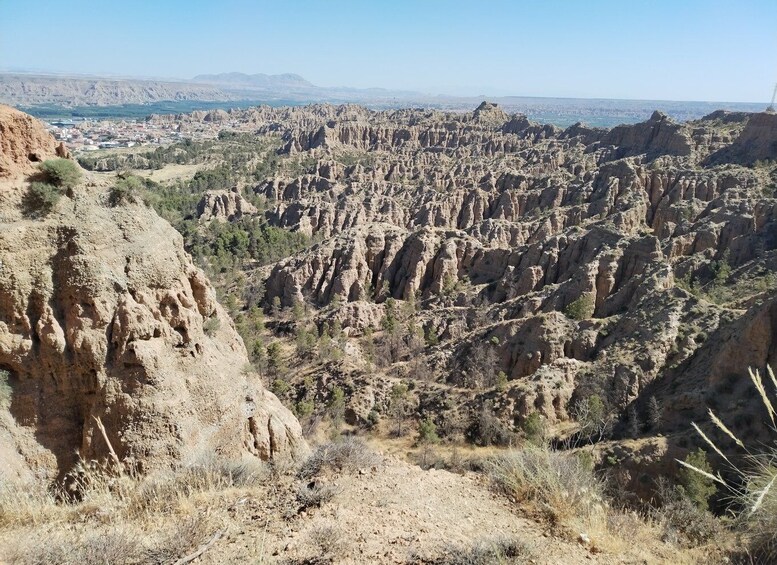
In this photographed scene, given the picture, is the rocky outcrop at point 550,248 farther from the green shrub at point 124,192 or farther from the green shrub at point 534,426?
the green shrub at point 124,192

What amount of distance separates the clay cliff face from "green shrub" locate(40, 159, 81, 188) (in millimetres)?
314

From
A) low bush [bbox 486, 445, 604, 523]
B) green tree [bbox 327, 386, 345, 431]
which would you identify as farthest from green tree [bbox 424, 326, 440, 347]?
low bush [bbox 486, 445, 604, 523]

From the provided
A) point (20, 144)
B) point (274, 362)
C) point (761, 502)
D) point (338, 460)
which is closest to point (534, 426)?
point (338, 460)

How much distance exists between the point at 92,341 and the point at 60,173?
13.5 feet

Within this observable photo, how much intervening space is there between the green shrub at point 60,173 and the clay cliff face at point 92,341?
0.31m

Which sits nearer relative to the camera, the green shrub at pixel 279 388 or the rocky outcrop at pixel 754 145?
the green shrub at pixel 279 388

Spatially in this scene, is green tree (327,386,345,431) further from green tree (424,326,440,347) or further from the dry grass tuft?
the dry grass tuft

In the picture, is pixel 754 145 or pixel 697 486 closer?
pixel 697 486

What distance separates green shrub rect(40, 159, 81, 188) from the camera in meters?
11.4

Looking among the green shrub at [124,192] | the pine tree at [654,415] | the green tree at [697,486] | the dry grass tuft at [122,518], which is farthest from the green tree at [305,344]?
the dry grass tuft at [122,518]

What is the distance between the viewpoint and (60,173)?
1148 centimetres

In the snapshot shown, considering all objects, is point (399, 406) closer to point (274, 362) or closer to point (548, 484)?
point (274, 362)

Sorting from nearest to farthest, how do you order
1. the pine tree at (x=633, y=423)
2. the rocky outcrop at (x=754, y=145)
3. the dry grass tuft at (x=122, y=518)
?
the dry grass tuft at (x=122, y=518) < the pine tree at (x=633, y=423) < the rocky outcrop at (x=754, y=145)

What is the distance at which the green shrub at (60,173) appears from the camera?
1144cm
